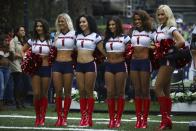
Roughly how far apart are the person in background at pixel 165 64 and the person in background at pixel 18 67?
6552mm

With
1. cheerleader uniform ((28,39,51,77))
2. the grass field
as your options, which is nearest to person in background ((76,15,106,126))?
the grass field

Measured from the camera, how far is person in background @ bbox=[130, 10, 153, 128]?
12992mm

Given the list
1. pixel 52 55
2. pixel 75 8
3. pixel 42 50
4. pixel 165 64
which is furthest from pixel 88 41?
pixel 75 8

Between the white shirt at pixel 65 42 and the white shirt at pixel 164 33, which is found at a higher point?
the white shirt at pixel 164 33

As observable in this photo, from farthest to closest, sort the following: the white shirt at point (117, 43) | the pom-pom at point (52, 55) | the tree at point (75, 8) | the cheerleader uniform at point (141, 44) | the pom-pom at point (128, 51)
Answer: the tree at point (75, 8), the pom-pom at point (52, 55), the white shirt at point (117, 43), the pom-pom at point (128, 51), the cheerleader uniform at point (141, 44)

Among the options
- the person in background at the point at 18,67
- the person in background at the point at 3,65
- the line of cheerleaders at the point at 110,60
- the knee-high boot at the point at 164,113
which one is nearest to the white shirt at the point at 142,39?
the line of cheerleaders at the point at 110,60

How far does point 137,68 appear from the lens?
13023mm

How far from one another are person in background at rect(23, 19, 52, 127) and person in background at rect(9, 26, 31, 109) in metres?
4.72

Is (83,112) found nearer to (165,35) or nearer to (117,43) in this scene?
(117,43)

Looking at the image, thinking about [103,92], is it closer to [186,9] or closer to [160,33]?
[160,33]

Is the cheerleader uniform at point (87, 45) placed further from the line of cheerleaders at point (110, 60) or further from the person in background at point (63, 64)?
the person in background at point (63, 64)

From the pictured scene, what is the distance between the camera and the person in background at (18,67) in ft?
61.0

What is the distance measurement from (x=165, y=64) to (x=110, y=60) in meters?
1.24

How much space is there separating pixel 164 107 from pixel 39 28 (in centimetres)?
300
